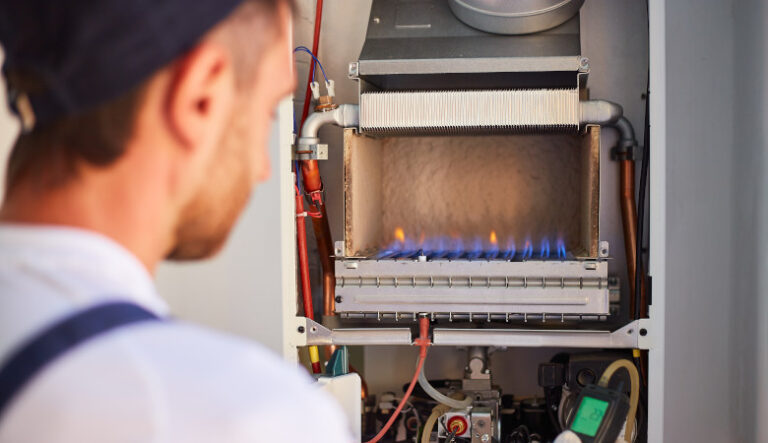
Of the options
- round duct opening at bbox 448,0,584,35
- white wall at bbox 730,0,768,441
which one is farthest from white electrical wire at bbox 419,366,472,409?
round duct opening at bbox 448,0,584,35

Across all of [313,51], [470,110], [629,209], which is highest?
[313,51]

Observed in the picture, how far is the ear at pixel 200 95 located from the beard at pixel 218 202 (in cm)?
3

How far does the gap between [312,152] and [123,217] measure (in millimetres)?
1516

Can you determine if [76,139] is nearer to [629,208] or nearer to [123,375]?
→ [123,375]

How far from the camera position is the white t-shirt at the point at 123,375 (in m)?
0.41

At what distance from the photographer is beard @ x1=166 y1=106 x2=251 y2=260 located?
0.56m

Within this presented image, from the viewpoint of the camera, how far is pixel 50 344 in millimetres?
417

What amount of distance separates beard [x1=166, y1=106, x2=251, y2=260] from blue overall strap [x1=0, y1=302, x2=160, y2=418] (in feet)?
0.43

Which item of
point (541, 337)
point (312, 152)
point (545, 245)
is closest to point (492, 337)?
point (541, 337)

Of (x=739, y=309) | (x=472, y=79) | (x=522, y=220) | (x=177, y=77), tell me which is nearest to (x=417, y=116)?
(x=472, y=79)

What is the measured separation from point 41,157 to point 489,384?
5.66 ft

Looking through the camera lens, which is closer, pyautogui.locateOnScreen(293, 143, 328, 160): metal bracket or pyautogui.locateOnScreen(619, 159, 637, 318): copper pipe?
pyautogui.locateOnScreen(293, 143, 328, 160): metal bracket

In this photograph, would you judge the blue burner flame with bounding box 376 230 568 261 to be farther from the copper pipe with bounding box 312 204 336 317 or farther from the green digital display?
the green digital display

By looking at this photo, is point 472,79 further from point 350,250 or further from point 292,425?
point 292,425
